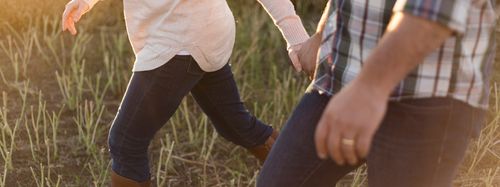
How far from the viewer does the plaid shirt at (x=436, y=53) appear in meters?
1.60

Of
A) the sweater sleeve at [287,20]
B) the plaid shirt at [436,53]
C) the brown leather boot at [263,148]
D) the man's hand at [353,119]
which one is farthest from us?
the brown leather boot at [263,148]

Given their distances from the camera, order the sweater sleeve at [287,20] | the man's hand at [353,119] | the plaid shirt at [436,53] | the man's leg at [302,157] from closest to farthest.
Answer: the man's hand at [353,119], the plaid shirt at [436,53], the man's leg at [302,157], the sweater sleeve at [287,20]

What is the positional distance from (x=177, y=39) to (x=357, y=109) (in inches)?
42.4

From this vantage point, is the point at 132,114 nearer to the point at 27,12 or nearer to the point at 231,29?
the point at 231,29

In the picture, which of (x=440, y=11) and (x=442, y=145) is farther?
(x=442, y=145)

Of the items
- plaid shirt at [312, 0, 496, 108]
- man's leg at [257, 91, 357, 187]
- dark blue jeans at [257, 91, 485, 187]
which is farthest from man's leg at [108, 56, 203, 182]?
dark blue jeans at [257, 91, 485, 187]

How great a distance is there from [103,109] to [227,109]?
1184mm

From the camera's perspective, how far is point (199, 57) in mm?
2416

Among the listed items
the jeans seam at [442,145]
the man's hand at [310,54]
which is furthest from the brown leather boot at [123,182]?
the jeans seam at [442,145]

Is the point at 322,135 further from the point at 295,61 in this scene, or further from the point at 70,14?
the point at 70,14

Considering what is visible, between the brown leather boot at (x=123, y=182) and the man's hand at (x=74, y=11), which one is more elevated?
the man's hand at (x=74, y=11)

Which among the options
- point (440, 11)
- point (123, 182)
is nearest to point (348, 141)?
point (440, 11)

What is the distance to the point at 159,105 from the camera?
2.45 m

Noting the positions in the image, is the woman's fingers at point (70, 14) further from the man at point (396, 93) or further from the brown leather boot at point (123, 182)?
the man at point (396, 93)
